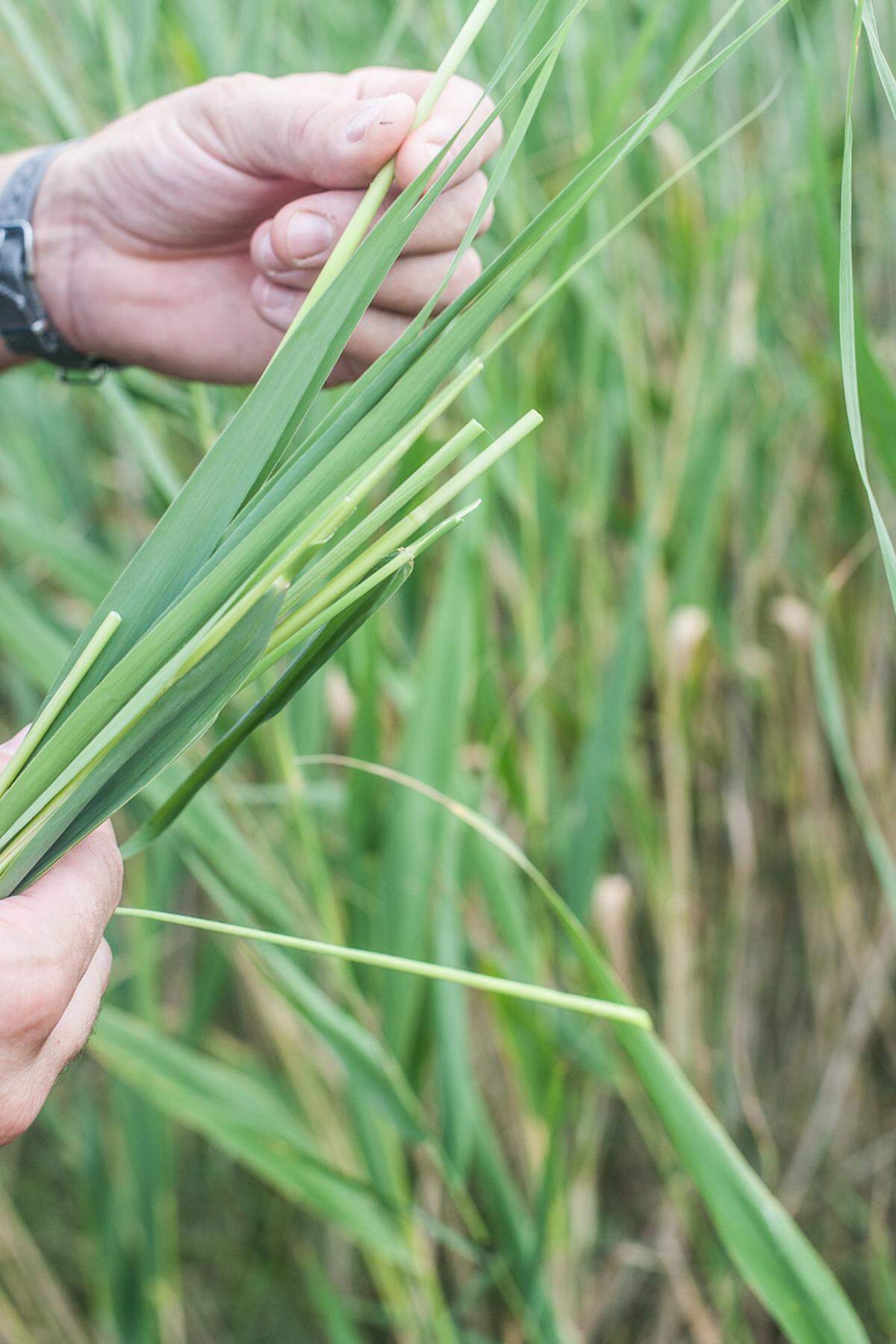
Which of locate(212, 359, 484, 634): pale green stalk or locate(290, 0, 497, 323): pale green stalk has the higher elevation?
locate(290, 0, 497, 323): pale green stalk

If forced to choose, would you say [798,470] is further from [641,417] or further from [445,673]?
[445,673]

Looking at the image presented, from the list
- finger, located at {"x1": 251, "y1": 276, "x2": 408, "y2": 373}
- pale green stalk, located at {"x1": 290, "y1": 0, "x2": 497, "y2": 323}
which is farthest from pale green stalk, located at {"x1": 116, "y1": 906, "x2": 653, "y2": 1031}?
finger, located at {"x1": 251, "y1": 276, "x2": 408, "y2": 373}

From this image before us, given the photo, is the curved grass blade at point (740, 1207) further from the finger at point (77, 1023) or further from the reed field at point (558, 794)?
the finger at point (77, 1023)

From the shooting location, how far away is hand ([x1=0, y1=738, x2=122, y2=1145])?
0.28 meters

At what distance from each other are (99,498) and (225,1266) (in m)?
0.64

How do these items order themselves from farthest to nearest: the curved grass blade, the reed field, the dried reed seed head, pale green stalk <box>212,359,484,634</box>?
the dried reed seed head
the reed field
the curved grass blade
pale green stalk <box>212,359,484,634</box>

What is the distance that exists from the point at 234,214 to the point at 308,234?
0.35 feet

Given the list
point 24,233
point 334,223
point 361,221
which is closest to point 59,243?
point 24,233

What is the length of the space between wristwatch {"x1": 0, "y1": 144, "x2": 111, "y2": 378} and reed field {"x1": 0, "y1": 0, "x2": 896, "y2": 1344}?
5cm

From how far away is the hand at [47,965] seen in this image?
276 mm

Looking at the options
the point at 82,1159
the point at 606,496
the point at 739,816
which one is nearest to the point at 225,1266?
the point at 82,1159

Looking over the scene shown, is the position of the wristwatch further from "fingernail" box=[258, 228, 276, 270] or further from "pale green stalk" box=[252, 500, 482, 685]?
"pale green stalk" box=[252, 500, 482, 685]

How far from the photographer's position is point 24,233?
0.54 m

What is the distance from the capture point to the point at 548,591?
62cm
